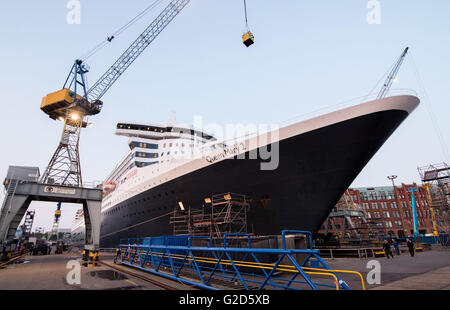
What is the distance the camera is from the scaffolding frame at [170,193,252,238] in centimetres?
1254

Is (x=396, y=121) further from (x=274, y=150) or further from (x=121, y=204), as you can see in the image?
(x=121, y=204)

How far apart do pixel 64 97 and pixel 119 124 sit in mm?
8540

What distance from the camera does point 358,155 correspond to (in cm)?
1037

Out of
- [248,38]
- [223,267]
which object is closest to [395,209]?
[248,38]

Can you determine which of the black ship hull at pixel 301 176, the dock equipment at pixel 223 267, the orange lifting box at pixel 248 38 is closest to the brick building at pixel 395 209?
the orange lifting box at pixel 248 38

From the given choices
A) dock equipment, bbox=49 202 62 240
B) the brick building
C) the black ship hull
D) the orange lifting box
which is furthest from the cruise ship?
the brick building

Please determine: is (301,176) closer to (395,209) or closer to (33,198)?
(33,198)

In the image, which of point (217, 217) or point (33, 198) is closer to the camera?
point (217, 217)

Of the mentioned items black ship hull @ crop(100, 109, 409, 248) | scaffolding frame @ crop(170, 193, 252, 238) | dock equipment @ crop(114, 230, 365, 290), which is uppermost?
black ship hull @ crop(100, 109, 409, 248)

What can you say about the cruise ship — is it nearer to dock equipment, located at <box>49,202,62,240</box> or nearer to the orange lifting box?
the orange lifting box

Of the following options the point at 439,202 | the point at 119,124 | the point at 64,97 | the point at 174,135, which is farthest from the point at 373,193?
the point at 64,97

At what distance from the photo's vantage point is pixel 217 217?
13.2 metres

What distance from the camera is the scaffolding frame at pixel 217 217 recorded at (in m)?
12.5

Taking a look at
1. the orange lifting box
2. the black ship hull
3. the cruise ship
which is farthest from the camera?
the orange lifting box
